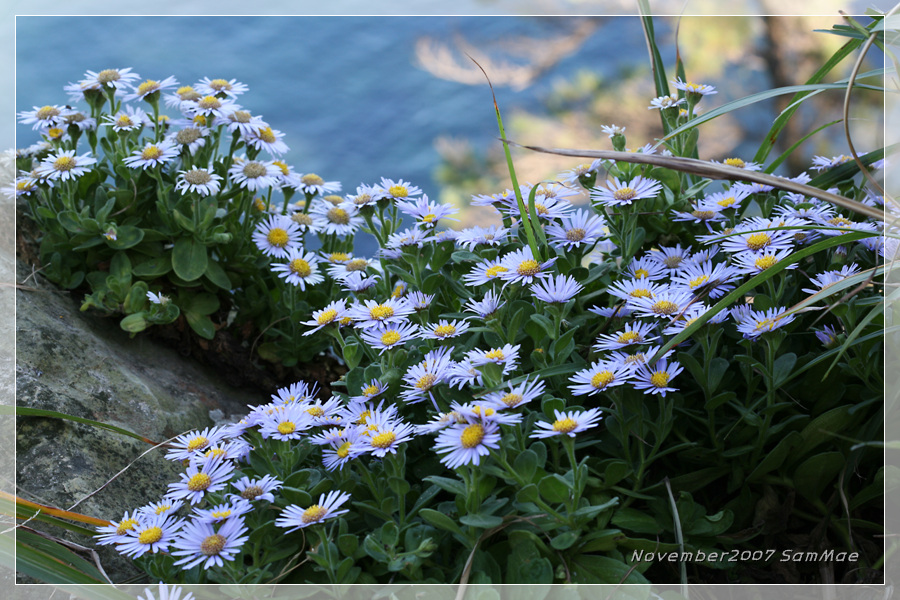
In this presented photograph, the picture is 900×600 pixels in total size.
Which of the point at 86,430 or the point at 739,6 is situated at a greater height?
the point at 739,6

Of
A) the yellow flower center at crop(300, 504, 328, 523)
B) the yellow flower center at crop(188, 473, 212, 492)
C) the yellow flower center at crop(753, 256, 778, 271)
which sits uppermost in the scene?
the yellow flower center at crop(753, 256, 778, 271)

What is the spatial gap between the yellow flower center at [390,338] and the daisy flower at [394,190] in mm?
318

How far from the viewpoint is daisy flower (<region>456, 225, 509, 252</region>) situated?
1.08 m

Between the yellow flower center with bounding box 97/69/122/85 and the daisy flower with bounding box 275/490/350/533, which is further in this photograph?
the yellow flower center with bounding box 97/69/122/85

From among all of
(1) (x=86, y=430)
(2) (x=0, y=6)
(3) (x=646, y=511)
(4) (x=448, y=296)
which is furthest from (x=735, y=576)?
(2) (x=0, y=6)

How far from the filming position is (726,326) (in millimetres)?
1009

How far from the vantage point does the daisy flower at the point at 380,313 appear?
0.97m

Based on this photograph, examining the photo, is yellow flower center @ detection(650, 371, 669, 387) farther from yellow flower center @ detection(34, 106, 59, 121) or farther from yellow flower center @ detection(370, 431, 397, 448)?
yellow flower center @ detection(34, 106, 59, 121)

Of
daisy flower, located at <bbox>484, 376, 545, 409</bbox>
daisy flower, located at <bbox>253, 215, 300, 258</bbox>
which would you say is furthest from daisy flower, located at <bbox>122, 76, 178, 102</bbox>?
daisy flower, located at <bbox>484, 376, 545, 409</bbox>

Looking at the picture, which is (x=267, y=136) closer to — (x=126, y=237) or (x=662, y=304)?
(x=126, y=237)

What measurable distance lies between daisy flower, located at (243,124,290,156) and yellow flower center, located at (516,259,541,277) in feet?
2.34

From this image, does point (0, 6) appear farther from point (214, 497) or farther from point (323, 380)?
point (214, 497)

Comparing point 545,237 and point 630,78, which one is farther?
point 630,78

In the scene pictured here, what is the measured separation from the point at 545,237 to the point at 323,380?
2.38 feet
